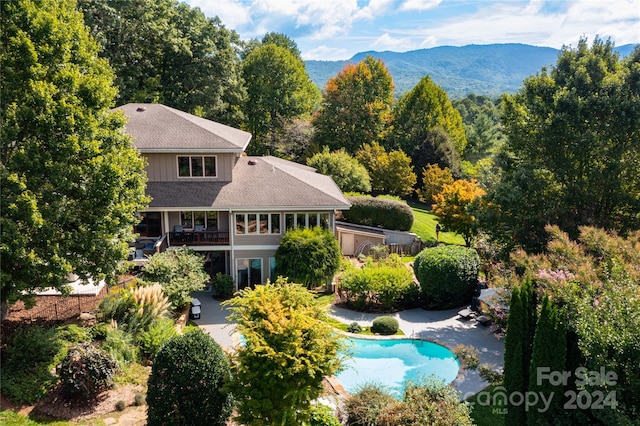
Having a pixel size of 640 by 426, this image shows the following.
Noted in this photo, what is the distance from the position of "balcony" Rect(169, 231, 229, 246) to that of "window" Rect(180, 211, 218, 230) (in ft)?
2.45

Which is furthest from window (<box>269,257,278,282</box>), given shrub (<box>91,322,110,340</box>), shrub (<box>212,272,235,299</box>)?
shrub (<box>91,322,110,340</box>)

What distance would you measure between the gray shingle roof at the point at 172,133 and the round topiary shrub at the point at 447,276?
11.7 meters

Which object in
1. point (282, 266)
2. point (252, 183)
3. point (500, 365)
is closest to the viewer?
point (500, 365)

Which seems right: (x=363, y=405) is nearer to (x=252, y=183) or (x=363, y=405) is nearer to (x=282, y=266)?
(x=282, y=266)

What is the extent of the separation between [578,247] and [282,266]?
1379cm

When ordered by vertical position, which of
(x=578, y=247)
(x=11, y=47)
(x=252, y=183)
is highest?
(x=11, y=47)

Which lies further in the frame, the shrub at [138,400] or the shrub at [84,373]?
the shrub at [138,400]

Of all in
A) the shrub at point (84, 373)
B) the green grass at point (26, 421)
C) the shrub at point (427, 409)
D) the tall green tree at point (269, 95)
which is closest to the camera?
the green grass at point (26, 421)

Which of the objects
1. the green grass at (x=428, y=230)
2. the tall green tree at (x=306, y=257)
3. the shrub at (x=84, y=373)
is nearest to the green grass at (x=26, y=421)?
the shrub at (x=84, y=373)

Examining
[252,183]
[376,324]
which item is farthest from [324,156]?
[376,324]

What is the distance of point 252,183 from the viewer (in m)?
26.8

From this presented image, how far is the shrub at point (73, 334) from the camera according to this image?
15151 millimetres

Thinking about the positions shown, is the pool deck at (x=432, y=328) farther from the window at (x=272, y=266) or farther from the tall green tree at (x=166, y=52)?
the tall green tree at (x=166, y=52)

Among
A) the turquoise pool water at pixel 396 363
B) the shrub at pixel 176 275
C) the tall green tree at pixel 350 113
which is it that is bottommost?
the turquoise pool water at pixel 396 363
